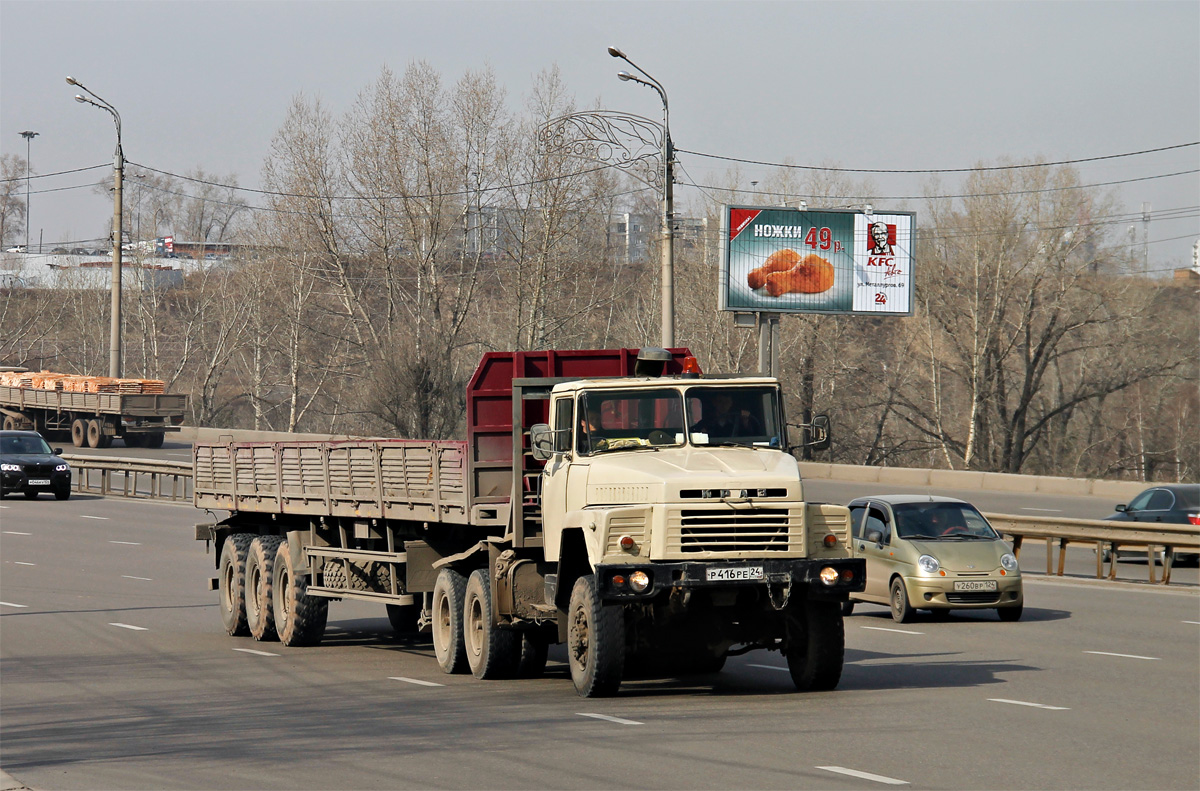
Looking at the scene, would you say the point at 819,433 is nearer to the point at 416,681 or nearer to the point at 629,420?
the point at 629,420

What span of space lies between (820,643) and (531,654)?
9.12 feet

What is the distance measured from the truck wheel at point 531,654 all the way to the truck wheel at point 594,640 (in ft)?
4.63

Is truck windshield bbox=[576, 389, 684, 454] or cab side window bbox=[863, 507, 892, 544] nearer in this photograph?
truck windshield bbox=[576, 389, 684, 454]

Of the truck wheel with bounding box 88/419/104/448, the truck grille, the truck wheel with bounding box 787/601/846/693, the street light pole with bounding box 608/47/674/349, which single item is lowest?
the truck wheel with bounding box 787/601/846/693

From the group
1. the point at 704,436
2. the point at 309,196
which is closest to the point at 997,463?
the point at 309,196

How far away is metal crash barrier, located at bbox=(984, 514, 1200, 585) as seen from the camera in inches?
829

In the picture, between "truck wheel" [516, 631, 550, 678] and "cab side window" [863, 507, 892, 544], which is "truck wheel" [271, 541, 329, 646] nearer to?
"truck wheel" [516, 631, 550, 678]

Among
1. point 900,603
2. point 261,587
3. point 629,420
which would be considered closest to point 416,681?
point 629,420

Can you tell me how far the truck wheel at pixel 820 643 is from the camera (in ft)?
36.1

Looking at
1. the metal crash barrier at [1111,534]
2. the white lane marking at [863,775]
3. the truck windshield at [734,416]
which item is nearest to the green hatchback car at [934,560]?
the metal crash barrier at [1111,534]

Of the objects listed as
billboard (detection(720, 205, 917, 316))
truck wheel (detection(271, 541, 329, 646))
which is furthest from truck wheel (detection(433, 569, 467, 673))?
billboard (detection(720, 205, 917, 316))

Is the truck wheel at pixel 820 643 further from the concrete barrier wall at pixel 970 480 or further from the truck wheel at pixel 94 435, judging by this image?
the truck wheel at pixel 94 435

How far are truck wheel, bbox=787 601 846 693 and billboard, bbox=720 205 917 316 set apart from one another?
99.0ft

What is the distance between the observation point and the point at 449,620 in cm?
1309
